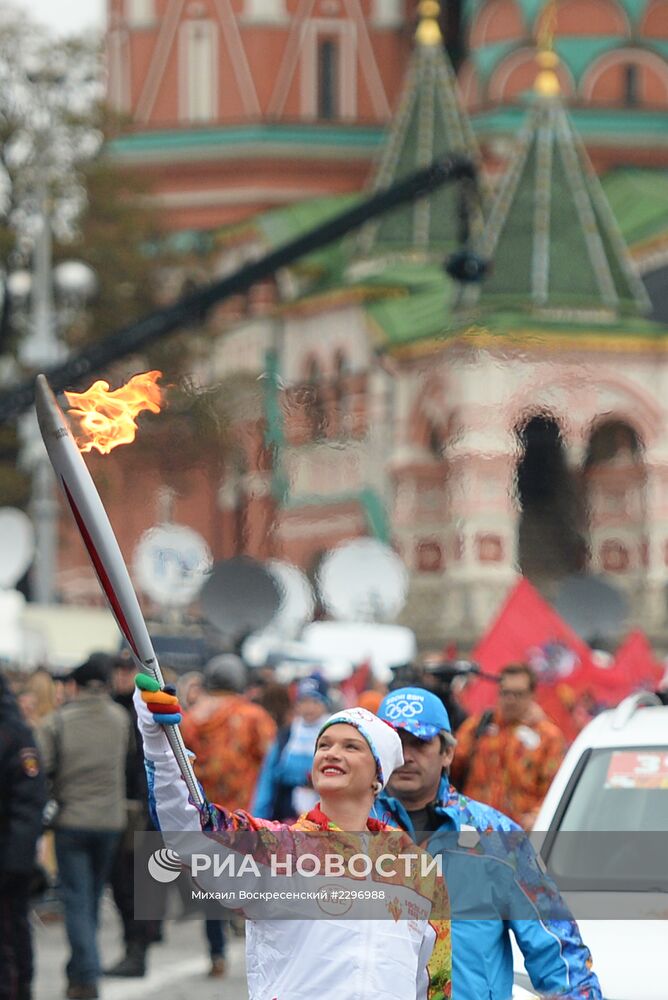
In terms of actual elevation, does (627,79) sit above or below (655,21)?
below

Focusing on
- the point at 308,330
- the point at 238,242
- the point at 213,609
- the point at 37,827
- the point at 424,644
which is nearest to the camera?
the point at 37,827

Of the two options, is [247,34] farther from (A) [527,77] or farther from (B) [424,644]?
(B) [424,644]

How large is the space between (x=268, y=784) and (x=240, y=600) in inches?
166

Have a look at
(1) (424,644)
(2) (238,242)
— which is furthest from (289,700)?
(2) (238,242)

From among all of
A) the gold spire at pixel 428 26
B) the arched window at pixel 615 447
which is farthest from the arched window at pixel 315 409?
the gold spire at pixel 428 26

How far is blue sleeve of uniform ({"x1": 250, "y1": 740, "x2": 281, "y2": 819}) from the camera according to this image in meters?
12.7

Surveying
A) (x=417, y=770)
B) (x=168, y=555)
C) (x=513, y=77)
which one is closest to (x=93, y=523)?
(x=417, y=770)

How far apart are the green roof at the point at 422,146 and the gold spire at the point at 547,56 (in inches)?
74.3

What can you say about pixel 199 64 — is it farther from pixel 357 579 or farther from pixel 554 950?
pixel 554 950

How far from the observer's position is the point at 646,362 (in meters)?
52.8

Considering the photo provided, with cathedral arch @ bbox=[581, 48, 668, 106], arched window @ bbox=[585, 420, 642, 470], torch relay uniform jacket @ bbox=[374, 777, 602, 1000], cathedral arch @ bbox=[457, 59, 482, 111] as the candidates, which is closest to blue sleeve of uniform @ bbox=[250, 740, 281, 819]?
torch relay uniform jacket @ bbox=[374, 777, 602, 1000]

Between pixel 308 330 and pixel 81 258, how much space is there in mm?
13817

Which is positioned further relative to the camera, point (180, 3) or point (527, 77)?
point (180, 3)

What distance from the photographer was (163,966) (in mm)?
13406
